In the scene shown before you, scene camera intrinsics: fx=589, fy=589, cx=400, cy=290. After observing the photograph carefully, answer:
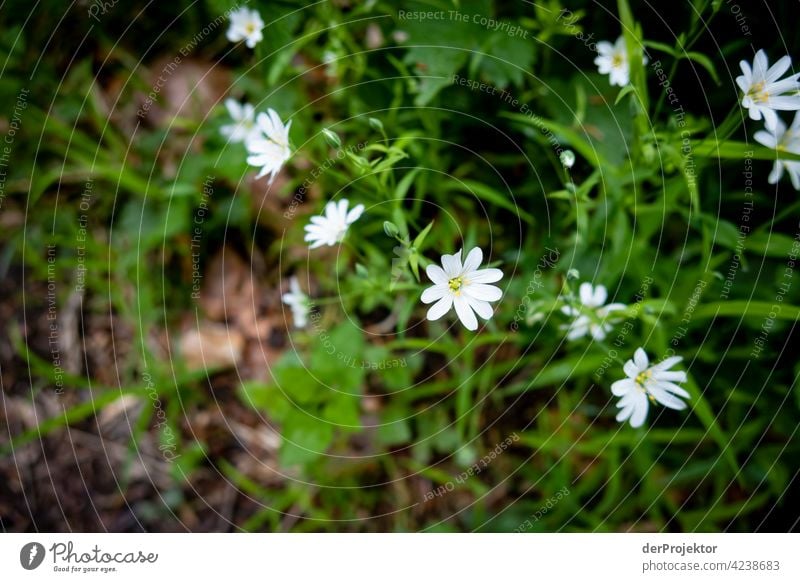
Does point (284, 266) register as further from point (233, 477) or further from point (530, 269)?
point (530, 269)

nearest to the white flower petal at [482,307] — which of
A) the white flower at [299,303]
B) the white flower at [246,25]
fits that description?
the white flower at [299,303]

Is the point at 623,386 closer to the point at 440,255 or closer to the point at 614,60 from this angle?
the point at 440,255

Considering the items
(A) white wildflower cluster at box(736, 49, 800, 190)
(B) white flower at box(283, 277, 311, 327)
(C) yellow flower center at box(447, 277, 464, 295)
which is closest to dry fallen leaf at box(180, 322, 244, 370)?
(B) white flower at box(283, 277, 311, 327)

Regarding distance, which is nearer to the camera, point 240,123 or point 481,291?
point 481,291

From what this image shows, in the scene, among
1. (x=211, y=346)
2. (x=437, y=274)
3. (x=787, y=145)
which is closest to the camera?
(x=437, y=274)

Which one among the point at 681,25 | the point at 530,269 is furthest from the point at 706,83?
the point at 530,269
